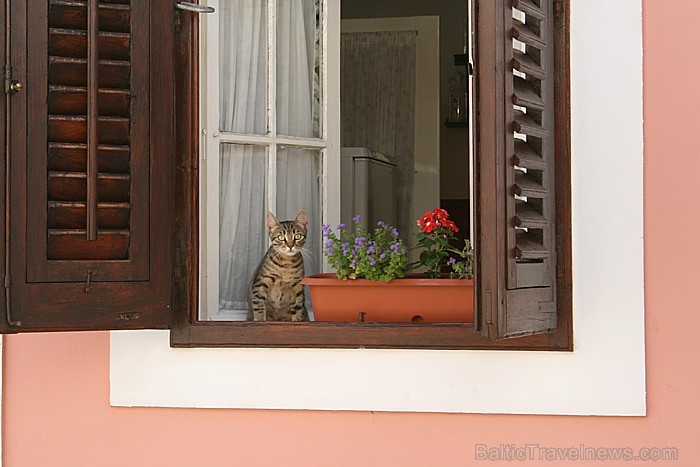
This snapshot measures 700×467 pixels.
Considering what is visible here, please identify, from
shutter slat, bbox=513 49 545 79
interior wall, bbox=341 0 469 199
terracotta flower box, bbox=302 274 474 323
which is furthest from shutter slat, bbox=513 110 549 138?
interior wall, bbox=341 0 469 199

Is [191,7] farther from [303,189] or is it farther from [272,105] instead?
[303,189]

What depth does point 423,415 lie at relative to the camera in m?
2.97

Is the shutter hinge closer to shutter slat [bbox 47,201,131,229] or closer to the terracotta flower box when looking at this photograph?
shutter slat [bbox 47,201,131,229]

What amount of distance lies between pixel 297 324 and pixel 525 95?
0.96 meters

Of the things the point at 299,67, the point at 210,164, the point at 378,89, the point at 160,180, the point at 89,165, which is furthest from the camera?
the point at 378,89

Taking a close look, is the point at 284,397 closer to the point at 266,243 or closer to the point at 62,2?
the point at 266,243

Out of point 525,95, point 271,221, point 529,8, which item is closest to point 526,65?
point 525,95

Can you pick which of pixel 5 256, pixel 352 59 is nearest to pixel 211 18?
pixel 5 256

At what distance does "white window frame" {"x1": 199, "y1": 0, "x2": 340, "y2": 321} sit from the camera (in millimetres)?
3316

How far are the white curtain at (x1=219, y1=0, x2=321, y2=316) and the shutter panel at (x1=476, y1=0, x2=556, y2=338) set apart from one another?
103 cm

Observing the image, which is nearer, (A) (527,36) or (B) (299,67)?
(A) (527,36)

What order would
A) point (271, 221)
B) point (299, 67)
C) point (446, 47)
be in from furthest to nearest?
point (446, 47)
point (299, 67)
point (271, 221)

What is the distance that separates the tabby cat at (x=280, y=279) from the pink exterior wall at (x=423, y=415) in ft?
1.57

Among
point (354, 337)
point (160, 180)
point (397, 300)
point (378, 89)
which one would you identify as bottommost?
point (354, 337)
